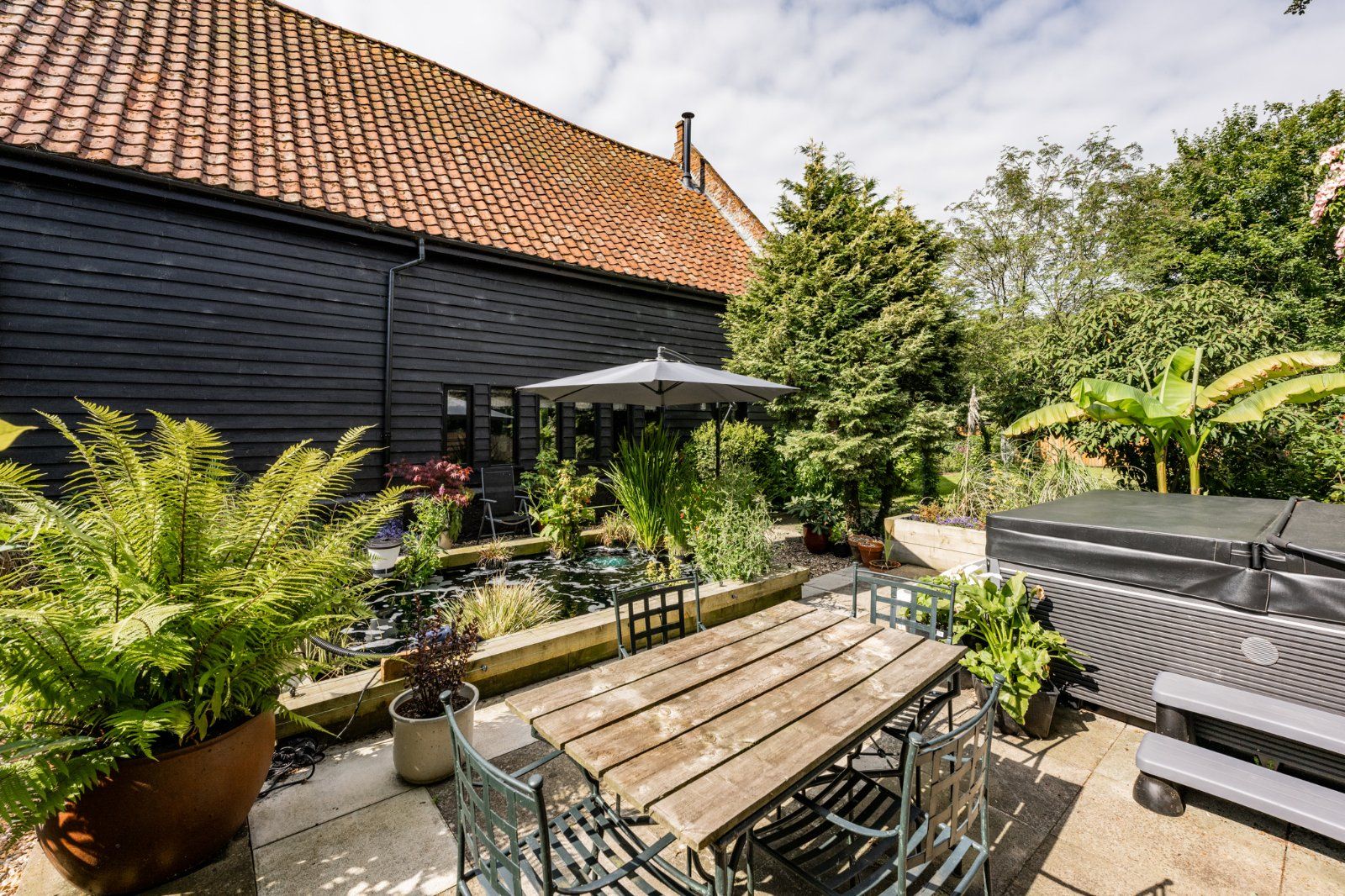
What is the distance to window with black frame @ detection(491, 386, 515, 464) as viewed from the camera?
8188mm

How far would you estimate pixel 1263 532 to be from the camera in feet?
9.87

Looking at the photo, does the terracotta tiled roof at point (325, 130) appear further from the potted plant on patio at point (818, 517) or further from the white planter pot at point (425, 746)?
the white planter pot at point (425, 746)

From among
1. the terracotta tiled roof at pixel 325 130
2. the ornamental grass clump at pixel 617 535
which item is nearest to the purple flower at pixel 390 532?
the ornamental grass clump at pixel 617 535

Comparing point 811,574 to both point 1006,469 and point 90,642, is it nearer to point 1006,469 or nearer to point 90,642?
point 1006,469

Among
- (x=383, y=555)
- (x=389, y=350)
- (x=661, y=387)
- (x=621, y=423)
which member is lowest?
(x=383, y=555)

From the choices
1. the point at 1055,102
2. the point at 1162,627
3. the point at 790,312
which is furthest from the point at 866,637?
the point at 1055,102

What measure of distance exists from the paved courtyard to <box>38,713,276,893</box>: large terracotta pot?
0.14m

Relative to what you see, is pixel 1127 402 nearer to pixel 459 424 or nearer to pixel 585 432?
pixel 585 432

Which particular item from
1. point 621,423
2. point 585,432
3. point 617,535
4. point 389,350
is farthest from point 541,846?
point 621,423

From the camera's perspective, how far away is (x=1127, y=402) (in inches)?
221

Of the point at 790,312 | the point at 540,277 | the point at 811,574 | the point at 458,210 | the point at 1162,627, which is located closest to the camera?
the point at 1162,627

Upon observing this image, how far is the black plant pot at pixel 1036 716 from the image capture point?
9.91 ft

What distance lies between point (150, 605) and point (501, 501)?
556cm

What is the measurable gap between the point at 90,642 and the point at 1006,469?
8998mm
